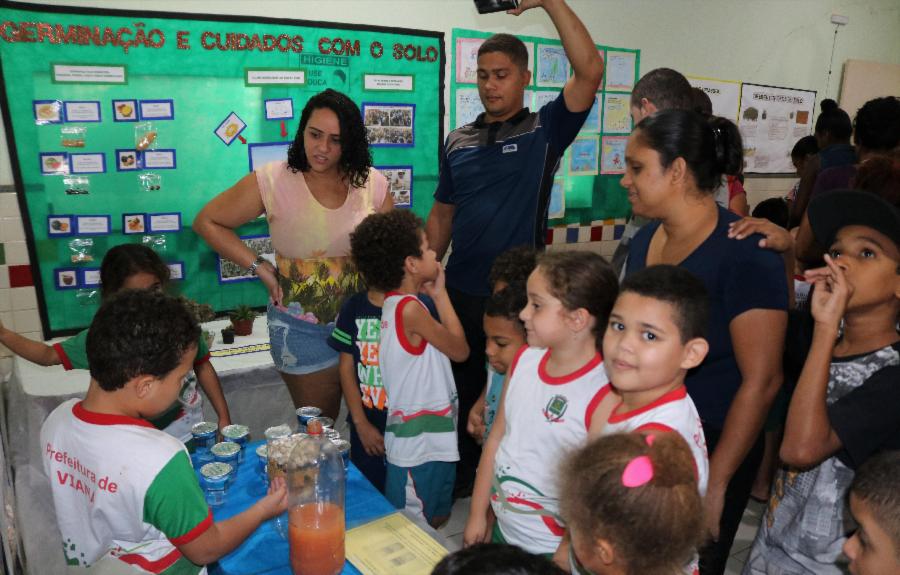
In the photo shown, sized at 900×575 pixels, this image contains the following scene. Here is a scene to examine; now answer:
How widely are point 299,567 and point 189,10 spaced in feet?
8.94

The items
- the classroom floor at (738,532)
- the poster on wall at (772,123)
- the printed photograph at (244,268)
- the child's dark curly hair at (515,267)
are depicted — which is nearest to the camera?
the child's dark curly hair at (515,267)

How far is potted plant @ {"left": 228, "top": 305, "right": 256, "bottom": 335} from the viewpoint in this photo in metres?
3.26

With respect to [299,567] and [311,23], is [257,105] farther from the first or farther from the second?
[299,567]

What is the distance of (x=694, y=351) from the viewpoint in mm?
1343

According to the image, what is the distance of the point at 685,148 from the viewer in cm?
152

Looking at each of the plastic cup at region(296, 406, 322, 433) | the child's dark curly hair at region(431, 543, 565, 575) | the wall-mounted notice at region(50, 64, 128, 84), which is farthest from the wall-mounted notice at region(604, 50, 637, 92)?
the child's dark curly hair at region(431, 543, 565, 575)

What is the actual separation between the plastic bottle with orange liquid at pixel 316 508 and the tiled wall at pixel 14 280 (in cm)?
210

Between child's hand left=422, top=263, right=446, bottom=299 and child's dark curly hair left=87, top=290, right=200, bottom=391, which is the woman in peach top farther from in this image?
child's dark curly hair left=87, top=290, right=200, bottom=391

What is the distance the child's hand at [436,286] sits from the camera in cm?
211

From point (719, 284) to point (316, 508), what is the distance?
1044 millimetres

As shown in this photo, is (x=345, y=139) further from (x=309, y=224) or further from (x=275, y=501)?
(x=275, y=501)

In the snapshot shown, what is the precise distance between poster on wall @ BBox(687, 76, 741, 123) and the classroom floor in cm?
312

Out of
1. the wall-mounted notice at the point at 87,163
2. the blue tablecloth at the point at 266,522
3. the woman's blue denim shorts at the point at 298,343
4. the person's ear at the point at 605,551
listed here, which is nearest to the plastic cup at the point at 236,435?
the blue tablecloth at the point at 266,522

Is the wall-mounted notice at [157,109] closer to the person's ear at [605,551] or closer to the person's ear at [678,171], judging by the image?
the person's ear at [678,171]
